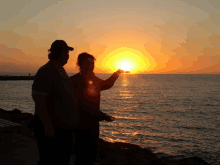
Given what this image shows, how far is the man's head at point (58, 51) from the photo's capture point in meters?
2.54

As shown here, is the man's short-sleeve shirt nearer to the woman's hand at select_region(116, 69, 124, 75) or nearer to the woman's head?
the woman's head

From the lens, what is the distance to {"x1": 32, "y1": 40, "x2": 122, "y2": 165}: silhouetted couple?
7.88 feet

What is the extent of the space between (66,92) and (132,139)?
11.5 metres

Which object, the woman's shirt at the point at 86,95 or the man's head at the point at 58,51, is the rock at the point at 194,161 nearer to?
the woman's shirt at the point at 86,95

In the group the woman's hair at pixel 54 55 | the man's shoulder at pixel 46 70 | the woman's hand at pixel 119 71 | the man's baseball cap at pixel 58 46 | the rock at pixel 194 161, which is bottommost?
the rock at pixel 194 161

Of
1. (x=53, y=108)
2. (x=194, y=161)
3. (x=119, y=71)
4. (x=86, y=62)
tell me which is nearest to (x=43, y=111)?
(x=53, y=108)

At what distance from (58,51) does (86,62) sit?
2.21ft

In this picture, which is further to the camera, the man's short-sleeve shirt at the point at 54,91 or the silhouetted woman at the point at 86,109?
the silhouetted woman at the point at 86,109

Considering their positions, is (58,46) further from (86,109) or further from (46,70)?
(86,109)

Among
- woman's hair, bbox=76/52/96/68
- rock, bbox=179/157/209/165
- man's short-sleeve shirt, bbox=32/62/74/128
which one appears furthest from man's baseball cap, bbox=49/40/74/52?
rock, bbox=179/157/209/165

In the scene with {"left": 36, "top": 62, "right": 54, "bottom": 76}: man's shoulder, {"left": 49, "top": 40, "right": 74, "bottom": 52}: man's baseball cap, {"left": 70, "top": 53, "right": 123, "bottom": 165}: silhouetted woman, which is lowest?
{"left": 70, "top": 53, "right": 123, "bottom": 165}: silhouetted woman

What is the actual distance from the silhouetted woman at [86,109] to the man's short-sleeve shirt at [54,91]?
1.48 feet

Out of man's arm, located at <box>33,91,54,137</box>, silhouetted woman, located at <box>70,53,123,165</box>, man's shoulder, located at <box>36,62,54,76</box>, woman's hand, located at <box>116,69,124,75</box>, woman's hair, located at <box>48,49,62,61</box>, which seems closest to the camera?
man's arm, located at <box>33,91,54,137</box>

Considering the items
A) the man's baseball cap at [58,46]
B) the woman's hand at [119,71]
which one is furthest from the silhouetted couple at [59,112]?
the woman's hand at [119,71]
